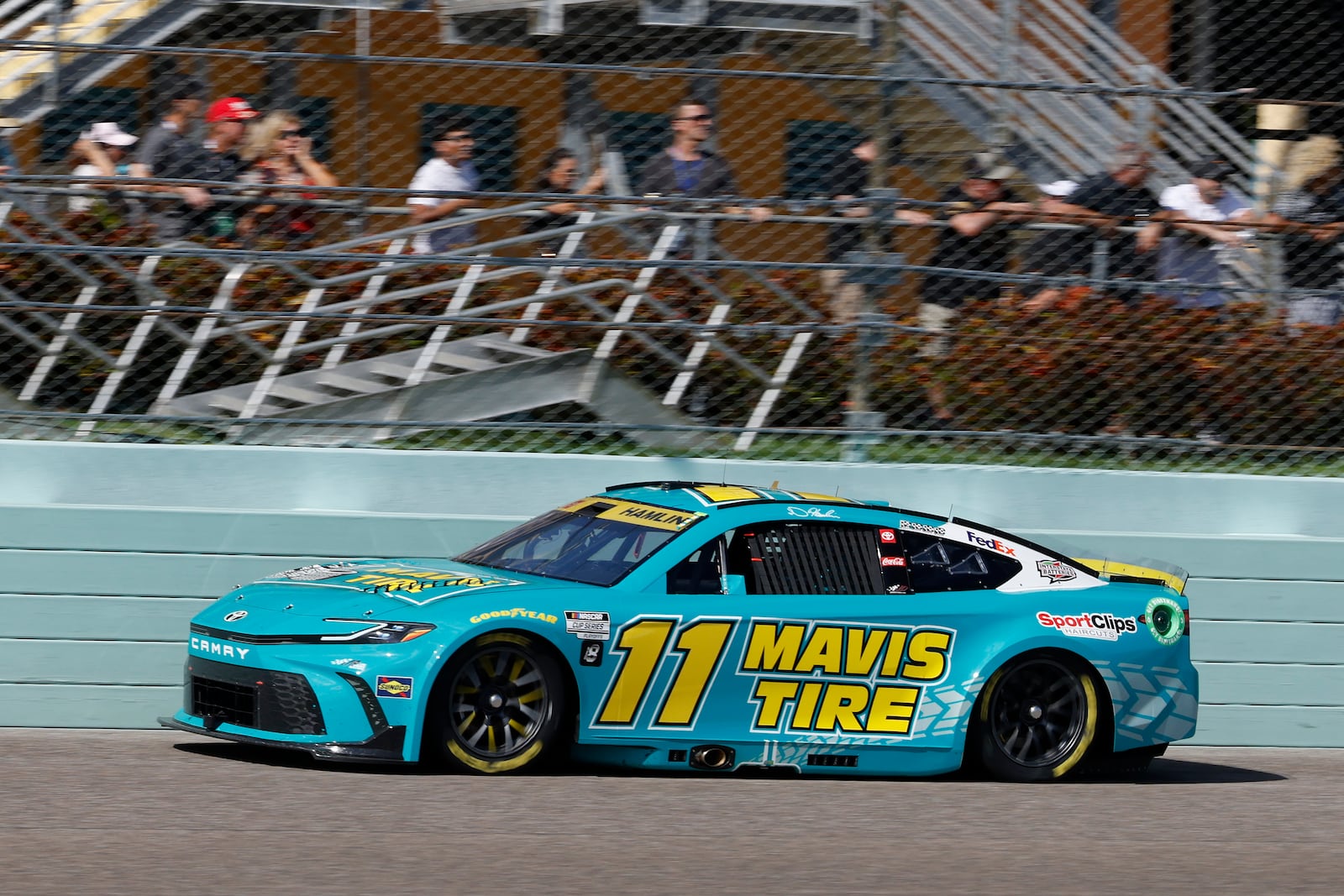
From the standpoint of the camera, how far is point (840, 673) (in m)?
7.94

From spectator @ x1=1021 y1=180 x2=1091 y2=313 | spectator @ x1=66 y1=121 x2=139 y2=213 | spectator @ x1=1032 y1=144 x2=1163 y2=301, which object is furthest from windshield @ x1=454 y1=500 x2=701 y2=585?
spectator @ x1=1032 y1=144 x2=1163 y2=301

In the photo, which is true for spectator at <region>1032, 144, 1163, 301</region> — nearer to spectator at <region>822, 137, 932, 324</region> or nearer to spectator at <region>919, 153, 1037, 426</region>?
spectator at <region>919, 153, 1037, 426</region>

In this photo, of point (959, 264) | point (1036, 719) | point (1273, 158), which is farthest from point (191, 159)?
point (1273, 158)

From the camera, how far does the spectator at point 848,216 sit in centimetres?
987

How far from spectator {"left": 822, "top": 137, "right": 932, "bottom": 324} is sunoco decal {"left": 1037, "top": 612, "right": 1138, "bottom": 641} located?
87.4 inches

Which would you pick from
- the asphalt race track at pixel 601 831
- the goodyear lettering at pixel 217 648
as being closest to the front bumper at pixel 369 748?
the asphalt race track at pixel 601 831

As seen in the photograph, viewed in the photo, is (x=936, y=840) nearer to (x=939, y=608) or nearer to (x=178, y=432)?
(x=939, y=608)

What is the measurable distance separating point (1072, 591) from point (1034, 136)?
4.11m

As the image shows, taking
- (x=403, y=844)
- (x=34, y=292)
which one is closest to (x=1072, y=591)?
(x=403, y=844)

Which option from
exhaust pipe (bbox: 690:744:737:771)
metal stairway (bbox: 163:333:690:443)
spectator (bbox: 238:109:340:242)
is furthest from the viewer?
metal stairway (bbox: 163:333:690:443)

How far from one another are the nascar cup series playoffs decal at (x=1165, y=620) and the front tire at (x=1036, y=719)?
0.41 metres

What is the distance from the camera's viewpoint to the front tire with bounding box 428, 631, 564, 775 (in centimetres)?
741

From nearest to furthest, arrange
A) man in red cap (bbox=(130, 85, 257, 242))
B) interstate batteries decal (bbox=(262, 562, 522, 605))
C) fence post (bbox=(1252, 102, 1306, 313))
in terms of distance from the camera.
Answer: interstate batteries decal (bbox=(262, 562, 522, 605)) < man in red cap (bbox=(130, 85, 257, 242)) < fence post (bbox=(1252, 102, 1306, 313))

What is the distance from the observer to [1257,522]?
10.2 meters
